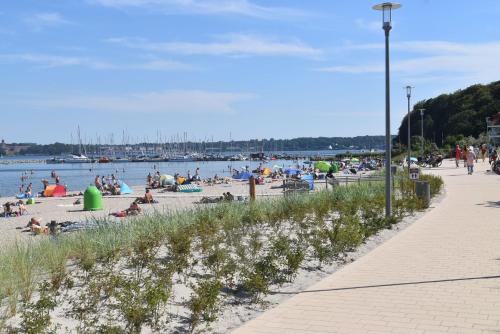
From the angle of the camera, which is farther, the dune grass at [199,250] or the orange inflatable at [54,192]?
the orange inflatable at [54,192]

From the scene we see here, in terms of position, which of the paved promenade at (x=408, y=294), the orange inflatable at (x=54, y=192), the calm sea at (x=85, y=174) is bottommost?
the calm sea at (x=85, y=174)

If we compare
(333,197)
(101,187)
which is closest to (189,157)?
(101,187)

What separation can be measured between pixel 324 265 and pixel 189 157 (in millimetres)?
164732

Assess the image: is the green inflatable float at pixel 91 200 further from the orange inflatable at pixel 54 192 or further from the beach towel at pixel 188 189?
the orange inflatable at pixel 54 192

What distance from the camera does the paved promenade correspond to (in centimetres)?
→ 507

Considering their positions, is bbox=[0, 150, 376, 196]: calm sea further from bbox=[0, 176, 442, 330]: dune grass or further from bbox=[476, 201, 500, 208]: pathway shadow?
bbox=[0, 176, 442, 330]: dune grass

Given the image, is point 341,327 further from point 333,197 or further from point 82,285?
point 333,197

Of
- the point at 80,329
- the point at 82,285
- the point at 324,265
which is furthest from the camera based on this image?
the point at 324,265

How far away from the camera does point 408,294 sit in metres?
6.09

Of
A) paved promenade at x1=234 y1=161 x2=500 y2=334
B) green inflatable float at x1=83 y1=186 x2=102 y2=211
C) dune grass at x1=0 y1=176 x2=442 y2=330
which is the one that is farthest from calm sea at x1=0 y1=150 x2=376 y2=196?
paved promenade at x1=234 y1=161 x2=500 y2=334

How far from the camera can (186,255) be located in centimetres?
721

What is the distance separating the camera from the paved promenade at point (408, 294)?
5.07 metres

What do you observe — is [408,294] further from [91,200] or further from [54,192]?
[54,192]

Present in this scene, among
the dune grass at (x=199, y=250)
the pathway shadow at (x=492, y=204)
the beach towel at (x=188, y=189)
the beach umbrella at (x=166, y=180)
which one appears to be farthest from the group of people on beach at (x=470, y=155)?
the dune grass at (x=199, y=250)
